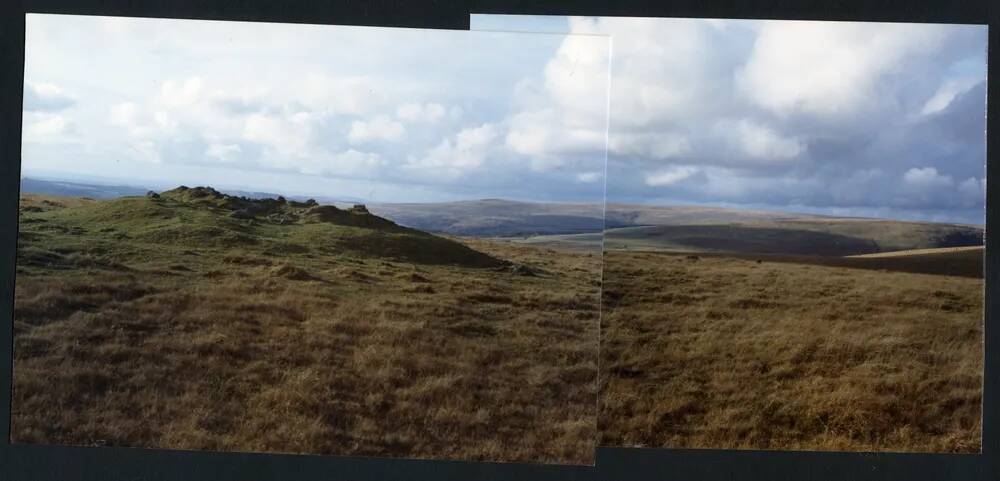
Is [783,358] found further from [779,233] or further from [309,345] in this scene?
[309,345]

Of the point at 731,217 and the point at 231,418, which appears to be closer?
the point at 231,418

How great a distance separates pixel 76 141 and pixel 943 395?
628 centimetres

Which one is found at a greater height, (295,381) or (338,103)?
(338,103)

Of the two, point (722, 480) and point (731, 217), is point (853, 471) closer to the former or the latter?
point (722, 480)

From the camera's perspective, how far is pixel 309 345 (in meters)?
5.64

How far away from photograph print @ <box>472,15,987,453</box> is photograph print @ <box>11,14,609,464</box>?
0.49 m

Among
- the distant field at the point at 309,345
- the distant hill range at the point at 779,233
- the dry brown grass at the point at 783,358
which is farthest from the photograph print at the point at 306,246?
the distant hill range at the point at 779,233

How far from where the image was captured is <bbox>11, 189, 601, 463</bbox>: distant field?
556 cm

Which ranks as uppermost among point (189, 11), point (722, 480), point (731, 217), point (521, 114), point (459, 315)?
point (189, 11)

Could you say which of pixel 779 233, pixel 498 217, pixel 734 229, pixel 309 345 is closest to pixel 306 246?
pixel 309 345

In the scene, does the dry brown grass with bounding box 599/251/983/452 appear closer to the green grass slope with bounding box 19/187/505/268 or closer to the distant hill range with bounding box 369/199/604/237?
the distant hill range with bounding box 369/199/604/237

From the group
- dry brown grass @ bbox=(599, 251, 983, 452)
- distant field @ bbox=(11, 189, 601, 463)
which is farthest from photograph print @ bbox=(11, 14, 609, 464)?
dry brown grass @ bbox=(599, 251, 983, 452)

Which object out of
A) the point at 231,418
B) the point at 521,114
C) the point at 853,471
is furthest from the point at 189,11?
the point at 853,471

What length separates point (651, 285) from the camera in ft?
19.2
